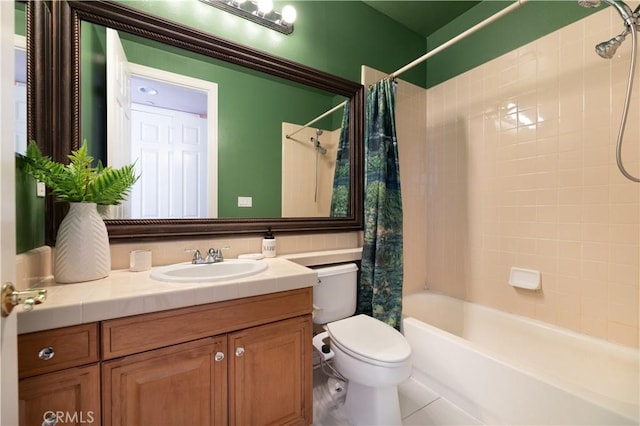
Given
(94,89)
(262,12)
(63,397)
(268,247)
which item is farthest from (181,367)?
(262,12)

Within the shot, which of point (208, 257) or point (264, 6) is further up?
point (264, 6)

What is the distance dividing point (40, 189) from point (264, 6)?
4.77 feet

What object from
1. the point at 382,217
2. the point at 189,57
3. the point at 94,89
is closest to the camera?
the point at 94,89

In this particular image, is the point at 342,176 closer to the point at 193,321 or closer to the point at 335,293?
the point at 335,293

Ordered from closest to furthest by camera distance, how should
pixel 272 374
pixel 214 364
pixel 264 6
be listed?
pixel 214 364
pixel 272 374
pixel 264 6

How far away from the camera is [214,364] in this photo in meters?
0.99

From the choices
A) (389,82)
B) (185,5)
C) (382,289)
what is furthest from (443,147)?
(185,5)

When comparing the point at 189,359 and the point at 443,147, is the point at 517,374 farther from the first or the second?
the point at 443,147

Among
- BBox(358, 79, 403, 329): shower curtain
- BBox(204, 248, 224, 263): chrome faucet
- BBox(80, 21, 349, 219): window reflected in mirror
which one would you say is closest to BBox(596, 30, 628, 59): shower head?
BBox(358, 79, 403, 329): shower curtain

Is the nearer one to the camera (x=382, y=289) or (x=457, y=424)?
(x=457, y=424)

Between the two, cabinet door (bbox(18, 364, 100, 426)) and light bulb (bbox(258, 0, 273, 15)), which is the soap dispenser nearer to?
cabinet door (bbox(18, 364, 100, 426))

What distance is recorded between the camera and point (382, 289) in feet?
6.00

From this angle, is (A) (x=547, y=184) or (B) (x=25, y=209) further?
(A) (x=547, y=184)

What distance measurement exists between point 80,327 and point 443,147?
2532 mm
